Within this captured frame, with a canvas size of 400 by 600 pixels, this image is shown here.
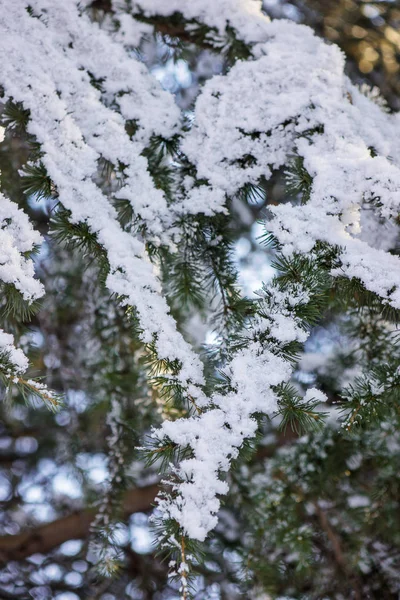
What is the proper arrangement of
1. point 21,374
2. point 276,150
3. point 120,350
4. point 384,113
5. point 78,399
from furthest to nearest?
point 78,399 → point 120,350 → point 384,113 → point 276,150 → point 21,374

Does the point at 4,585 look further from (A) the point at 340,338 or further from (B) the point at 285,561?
(A) the point at 340,338

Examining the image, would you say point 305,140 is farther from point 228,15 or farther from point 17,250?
point 17,250

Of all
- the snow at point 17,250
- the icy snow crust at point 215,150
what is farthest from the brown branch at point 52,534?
the snow at point 17,250

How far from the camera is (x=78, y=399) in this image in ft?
6.29

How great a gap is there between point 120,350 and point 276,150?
2.82 ft

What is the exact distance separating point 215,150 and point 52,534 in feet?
5.51

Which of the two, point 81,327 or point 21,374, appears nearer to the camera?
point 21,374

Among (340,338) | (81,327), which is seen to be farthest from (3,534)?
(340,338)

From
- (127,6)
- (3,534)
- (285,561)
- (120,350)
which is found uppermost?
(127,6)

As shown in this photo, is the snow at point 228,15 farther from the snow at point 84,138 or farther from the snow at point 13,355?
the snow at point 13,355

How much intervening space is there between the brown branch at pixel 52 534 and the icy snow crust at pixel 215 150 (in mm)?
1192

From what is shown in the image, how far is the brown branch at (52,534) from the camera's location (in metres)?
2.05

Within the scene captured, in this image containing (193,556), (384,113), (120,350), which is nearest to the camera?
(193,556)

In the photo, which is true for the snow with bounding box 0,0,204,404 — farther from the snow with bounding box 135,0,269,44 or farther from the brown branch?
the brown branch
